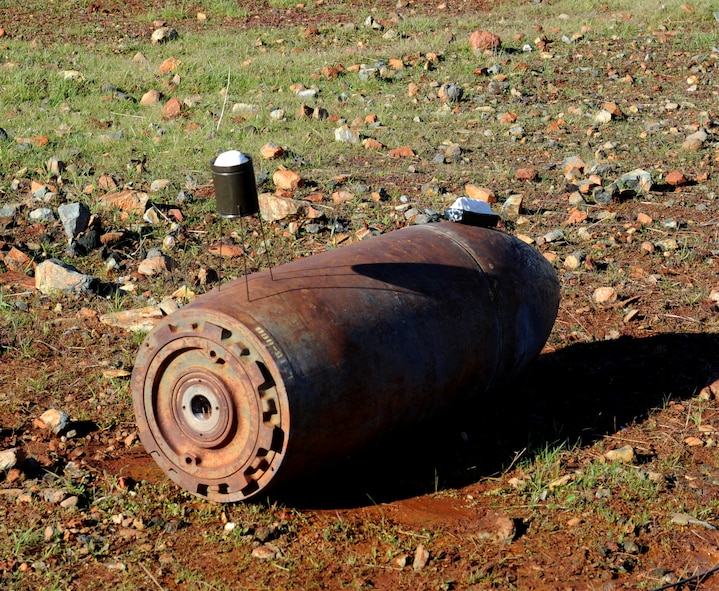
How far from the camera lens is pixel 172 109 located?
8.96m

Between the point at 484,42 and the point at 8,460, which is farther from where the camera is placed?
the point at 484,42

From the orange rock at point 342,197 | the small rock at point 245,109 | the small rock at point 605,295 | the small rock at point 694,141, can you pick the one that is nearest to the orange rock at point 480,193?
the orange rock at point 342,197

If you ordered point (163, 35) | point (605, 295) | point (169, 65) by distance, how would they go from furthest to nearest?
point (163, 35) < point (169, 65) < point (605, 295)

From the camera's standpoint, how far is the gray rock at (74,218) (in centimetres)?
642

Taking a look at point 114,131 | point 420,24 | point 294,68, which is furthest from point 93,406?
point 420,24

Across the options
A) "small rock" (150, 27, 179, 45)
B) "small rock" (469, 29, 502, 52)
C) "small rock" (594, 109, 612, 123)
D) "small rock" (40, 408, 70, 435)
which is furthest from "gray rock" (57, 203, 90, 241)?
"small rock" (469, 29, 502, 52)

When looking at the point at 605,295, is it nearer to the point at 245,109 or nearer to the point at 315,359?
the point at 315,359

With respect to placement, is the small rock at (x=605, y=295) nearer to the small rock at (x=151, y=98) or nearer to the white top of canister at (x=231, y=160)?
the white top of canister at (x=231, y=160)

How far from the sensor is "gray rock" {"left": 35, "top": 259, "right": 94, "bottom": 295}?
5801 millimetres

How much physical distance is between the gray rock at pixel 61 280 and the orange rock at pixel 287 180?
6.30 feet

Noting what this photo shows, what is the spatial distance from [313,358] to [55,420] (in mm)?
1551

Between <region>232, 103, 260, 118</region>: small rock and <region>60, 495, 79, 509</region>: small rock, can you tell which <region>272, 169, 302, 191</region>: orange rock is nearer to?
<region>232, 103, 260, 118</region>: small rock

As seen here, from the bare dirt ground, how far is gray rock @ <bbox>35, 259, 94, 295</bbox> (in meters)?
0.11

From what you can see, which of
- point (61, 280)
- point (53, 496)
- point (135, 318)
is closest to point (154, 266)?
point (61, 280)
